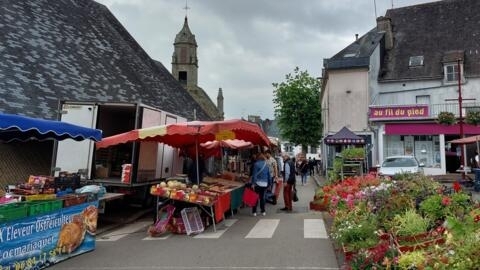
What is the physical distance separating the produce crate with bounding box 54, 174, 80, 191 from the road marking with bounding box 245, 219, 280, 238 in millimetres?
3982

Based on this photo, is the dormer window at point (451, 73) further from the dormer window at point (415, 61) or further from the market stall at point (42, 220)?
the market stall at point (42, 220)

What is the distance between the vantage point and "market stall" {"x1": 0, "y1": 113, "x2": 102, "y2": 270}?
597cm

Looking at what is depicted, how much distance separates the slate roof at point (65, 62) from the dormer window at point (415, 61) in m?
18.5

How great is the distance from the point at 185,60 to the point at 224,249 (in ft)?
163

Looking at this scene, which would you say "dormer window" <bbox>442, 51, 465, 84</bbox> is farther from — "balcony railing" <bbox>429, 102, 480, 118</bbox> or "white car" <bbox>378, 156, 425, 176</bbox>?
"white car" <bbox>378, 156, 425, 176</bbox>

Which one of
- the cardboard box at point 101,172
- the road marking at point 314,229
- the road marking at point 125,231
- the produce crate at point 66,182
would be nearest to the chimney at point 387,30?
the road marking at point 314,229

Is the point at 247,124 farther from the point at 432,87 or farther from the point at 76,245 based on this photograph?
the point at 432,87

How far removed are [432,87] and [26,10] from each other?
2769 cm

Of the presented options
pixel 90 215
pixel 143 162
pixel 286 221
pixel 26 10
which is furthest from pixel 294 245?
pixel 26 10

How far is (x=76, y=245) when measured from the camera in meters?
7.35

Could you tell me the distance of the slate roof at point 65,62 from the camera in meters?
15.1

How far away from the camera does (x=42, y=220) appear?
21.5 ft

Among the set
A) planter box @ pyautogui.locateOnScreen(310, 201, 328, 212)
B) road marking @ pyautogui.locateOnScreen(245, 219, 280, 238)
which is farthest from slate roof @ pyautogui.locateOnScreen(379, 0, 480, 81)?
road marking @ pyautogui.locateOnScreen(245, 219, 280, 238)

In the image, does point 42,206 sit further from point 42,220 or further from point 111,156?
point 111,156
